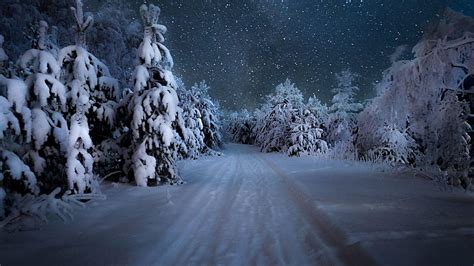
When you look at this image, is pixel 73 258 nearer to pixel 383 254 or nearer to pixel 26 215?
pixel 26 215

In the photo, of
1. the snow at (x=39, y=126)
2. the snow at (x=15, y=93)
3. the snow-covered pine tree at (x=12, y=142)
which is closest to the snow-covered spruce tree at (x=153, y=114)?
the snow at (x=39, y=126)

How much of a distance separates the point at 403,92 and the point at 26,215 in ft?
32.5

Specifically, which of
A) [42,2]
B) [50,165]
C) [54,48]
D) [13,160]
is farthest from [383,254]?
[42,2]

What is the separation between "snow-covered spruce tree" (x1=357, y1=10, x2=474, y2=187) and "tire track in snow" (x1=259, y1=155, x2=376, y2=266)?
4.64 metres

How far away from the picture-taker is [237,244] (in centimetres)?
492

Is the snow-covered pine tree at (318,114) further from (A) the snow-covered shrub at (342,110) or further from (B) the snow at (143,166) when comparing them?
(B) the snow at (143,166)

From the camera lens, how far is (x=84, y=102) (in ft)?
30.1

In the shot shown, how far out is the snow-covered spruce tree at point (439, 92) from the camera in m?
8.46

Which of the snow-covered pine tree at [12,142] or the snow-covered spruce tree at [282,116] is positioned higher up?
the snow-covered spruce tree at [282,116]

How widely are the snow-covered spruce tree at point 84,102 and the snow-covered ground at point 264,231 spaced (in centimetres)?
106

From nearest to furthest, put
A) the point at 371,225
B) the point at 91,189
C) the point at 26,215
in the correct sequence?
the point at 371,225
the point at 26,215
the point at 91,189

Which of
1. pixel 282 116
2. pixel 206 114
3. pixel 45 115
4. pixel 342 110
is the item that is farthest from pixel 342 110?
pixel 45 115

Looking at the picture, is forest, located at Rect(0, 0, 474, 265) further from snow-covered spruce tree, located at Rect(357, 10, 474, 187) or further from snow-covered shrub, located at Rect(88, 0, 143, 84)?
snow-covered shrub, located at Rect(88, 0, 143, 84)

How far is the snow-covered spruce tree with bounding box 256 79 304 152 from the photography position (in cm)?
3431
